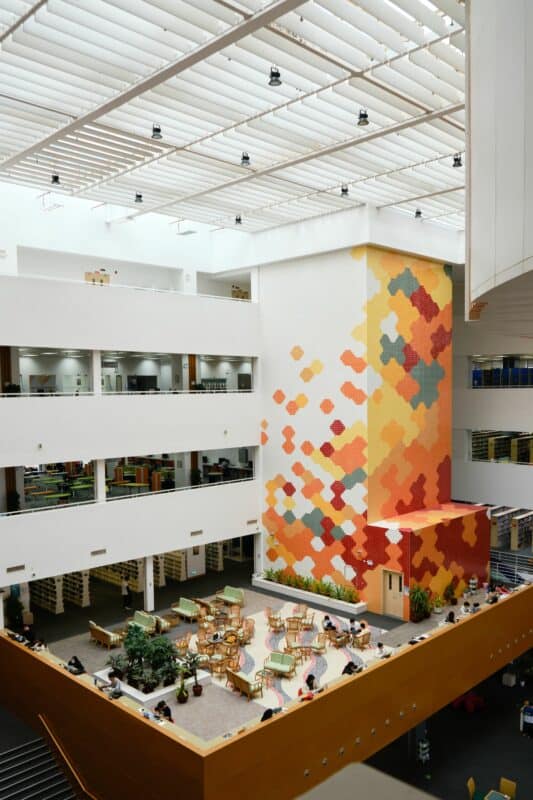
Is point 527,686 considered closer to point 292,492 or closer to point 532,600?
point 532,600

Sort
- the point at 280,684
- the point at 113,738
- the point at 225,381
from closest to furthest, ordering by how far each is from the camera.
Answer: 1. the point at 113,738
2. the point at 280,684
3. the point at 225,381

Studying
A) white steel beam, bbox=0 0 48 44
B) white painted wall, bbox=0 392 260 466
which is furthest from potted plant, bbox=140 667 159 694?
white steel beam, bbox=0 0 48 44

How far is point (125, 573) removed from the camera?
20.5 metres

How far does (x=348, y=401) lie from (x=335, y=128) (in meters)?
7.65

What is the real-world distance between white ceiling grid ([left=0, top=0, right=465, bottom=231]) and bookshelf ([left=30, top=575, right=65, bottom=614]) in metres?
10.00

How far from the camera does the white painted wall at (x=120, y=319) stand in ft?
50.8

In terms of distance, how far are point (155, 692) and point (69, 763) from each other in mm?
2498

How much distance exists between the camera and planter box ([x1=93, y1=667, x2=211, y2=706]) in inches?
523

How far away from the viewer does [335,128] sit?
510 inches

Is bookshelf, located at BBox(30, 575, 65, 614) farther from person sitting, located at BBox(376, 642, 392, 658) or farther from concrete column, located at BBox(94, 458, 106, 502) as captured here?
person sitting, located at BBox(376, 642, 392, 658)

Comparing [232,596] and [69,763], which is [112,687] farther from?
[232,596]

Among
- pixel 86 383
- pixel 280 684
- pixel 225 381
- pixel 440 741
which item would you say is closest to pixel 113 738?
pixel 280 684

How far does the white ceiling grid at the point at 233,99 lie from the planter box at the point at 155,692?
1063 centimetres

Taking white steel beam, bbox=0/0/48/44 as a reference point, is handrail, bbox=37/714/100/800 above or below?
below
